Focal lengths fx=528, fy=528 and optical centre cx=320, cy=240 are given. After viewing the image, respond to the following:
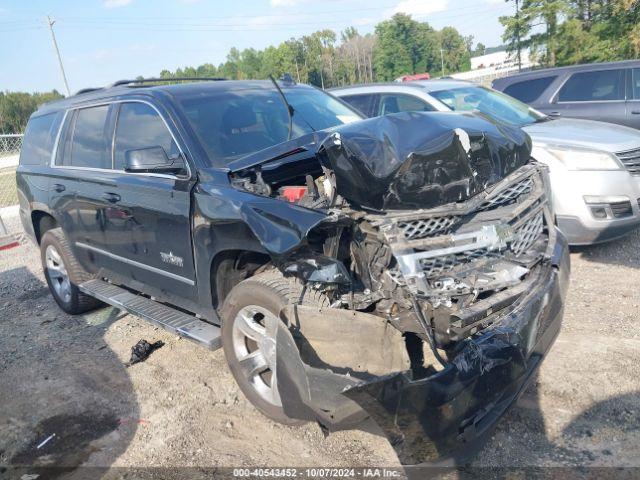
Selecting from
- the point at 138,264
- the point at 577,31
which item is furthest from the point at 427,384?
the point at 577,31

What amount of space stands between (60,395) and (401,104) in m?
5.27

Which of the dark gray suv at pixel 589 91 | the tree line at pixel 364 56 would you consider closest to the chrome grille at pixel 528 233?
the dark gray suv at pixel 589 91

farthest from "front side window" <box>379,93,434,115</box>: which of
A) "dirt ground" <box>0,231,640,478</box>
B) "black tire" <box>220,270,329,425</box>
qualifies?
"black tire" <box>220,270,329,425</box>

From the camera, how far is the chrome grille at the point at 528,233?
307 cm

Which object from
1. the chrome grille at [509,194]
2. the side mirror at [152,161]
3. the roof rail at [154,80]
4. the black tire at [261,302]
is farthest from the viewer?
the roof rail at [154,80]

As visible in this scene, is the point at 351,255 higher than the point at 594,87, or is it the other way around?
the point at 594,87

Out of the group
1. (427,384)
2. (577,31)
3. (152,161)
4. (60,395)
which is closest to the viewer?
(427,384)

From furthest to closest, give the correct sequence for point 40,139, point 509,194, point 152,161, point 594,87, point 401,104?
point 594,87, point 401,104, point 40,139, point 152,161, point 509,194

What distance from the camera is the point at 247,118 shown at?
403 cm

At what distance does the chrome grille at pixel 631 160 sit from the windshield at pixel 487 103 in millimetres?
1380

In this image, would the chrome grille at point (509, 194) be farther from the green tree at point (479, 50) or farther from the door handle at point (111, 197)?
the green tree at point (479, 50)

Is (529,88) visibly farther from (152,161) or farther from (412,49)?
(412,49)

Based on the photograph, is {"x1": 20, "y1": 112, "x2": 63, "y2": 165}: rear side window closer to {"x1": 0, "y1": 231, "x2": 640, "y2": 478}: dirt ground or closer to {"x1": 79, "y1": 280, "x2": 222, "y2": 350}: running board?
{"x1": 79, "y1": 280, "x2": 222, "y2": 350}: running board

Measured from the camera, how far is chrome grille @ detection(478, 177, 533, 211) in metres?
3.04
